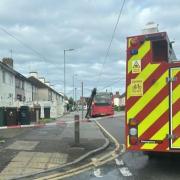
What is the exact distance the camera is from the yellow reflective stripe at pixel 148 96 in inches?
409

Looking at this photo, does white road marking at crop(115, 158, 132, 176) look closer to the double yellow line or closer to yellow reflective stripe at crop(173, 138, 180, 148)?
the double yellow line

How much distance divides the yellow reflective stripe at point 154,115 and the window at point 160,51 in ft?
2.45

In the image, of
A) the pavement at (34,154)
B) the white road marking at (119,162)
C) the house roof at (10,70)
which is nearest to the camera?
the pavement at (34,154)

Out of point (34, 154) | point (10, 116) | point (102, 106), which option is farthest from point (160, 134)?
point (102, 106)

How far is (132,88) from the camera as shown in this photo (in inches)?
420

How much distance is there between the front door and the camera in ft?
33.4

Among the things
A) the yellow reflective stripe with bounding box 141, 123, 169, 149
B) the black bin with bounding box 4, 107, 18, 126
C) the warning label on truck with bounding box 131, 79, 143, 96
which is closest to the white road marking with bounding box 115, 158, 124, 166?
the yellow reflective stripe with bounding box 141, 123, 169, 149

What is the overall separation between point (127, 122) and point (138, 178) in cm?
124

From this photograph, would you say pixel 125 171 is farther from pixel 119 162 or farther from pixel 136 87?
pixel 136 87

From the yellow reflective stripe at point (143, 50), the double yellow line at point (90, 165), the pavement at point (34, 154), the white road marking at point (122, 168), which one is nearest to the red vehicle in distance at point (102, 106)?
the pavement at point (34, 154)

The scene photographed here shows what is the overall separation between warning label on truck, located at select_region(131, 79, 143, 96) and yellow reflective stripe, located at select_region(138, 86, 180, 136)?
0.49 metres

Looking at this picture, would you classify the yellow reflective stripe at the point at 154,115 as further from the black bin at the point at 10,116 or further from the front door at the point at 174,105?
the black bin at the point at 10,116

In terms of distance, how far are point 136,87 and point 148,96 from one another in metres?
0.33

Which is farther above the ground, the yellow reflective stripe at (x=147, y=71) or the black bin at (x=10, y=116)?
the yellow reflective stripe at (x=147, y=71)
